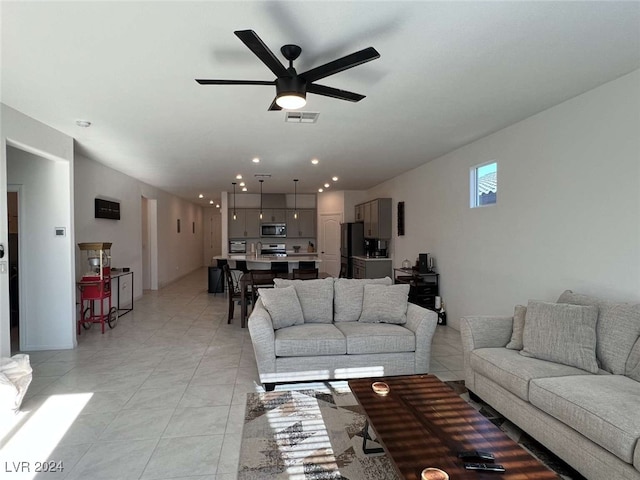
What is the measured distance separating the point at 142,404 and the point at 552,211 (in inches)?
164

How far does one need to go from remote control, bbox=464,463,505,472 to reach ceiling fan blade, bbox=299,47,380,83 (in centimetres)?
206

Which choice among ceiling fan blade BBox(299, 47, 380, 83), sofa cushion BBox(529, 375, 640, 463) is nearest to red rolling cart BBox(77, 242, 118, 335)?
ceiling fan blade BBox(299, 47, 380, 83)

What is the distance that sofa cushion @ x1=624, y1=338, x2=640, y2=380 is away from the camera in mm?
2338

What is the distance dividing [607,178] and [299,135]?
124 inches

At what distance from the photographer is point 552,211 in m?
3.52

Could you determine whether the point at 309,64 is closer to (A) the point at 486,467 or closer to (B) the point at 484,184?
(A) the point at 486,467

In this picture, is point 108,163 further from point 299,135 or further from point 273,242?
point 273,242

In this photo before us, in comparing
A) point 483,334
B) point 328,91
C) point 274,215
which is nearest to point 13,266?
point 328,91

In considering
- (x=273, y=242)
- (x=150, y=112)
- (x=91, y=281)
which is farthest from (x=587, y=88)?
(x=273, y=242)

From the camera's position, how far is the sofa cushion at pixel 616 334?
2.43m

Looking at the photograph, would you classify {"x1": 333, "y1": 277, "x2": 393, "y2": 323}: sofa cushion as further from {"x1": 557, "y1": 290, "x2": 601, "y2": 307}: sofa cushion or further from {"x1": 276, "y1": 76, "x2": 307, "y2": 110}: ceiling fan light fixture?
{"x1": 276, "y1": 76, "x2": 307, "y2": 110}: ceiling fan light fixture

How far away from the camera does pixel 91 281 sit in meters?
5.15

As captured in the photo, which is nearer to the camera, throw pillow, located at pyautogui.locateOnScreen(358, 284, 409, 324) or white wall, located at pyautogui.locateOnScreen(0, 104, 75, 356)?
throw pillow, located at pyautogui.locateOnScreen(358, 284, 409, 324)

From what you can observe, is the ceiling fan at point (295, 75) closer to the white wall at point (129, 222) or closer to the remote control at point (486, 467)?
the remote control at point (486, 467)
